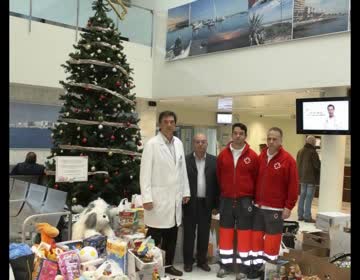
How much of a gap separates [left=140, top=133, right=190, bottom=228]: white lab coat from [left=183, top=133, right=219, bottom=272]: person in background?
35 centimetres

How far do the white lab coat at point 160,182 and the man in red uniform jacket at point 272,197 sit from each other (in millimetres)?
817

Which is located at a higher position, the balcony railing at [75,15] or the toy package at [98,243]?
the balcony railing at [75,15]

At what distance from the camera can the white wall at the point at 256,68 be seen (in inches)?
237

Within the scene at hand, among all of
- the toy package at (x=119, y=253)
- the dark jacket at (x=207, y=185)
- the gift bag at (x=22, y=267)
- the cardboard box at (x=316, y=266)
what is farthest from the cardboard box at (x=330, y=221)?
the gift bag at (x=22, y=267)

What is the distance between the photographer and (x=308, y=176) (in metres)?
7.38

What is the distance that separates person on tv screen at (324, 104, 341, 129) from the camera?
5461 mm

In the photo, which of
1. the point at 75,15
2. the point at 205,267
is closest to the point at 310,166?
the point at 205,267

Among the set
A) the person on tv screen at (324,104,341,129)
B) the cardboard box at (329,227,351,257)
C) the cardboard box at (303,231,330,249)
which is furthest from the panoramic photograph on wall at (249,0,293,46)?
the cardboard box at (329,227,351,257)

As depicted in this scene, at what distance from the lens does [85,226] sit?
127 inches

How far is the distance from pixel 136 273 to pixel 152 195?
1.16m

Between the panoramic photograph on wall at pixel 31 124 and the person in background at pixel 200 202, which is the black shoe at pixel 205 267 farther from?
the panoramic photograph on wall at pixel 31 124
